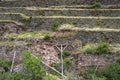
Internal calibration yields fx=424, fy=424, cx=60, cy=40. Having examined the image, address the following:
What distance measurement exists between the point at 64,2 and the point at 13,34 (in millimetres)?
7575

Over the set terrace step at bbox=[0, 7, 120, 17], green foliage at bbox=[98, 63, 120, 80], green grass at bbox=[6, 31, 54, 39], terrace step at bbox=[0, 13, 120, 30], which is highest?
terrace step at bbox=[0, 7, 120, 17]

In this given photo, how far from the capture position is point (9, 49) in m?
32.7

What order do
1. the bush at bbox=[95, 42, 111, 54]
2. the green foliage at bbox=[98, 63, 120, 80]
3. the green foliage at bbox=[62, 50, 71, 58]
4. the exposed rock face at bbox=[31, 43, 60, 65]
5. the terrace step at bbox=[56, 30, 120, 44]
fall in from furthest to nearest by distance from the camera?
1. the terrace step at bbox=[56, 30, 120, 44]
2. the green foliage at bbox=[62, 50, 71, 58]
3. the exposed rock face at bbox=[31, 43, 60, 65]
4. the bush at bbox=[95, 42, 111, 54]
5. the green foliage at bbox=[98, 63, 120, 80]

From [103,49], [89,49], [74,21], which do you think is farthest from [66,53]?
[74,21]

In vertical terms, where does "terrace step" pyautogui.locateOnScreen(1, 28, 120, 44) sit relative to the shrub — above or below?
above

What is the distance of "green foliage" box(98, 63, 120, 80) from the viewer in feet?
96.6

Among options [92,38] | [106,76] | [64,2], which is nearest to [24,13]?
[64,2]

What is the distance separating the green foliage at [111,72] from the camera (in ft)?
96.6

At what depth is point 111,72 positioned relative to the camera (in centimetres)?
2959

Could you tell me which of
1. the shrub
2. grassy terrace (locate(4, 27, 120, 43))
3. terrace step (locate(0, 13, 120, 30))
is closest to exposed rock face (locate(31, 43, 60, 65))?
grassy terrace (locate(4, 27, 120, 43))

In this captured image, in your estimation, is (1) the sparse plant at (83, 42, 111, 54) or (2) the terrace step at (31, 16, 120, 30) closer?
(1) the sparse plant at (83, 42, 111, 54)

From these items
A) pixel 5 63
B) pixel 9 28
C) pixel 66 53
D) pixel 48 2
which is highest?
pixel 48 2

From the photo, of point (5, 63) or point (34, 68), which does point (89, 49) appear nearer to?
point (34, 68)

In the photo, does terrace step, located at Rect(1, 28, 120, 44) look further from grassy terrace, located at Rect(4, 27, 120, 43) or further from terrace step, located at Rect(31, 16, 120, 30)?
terrace step, located at Rect(31, 16, 120, 30)
